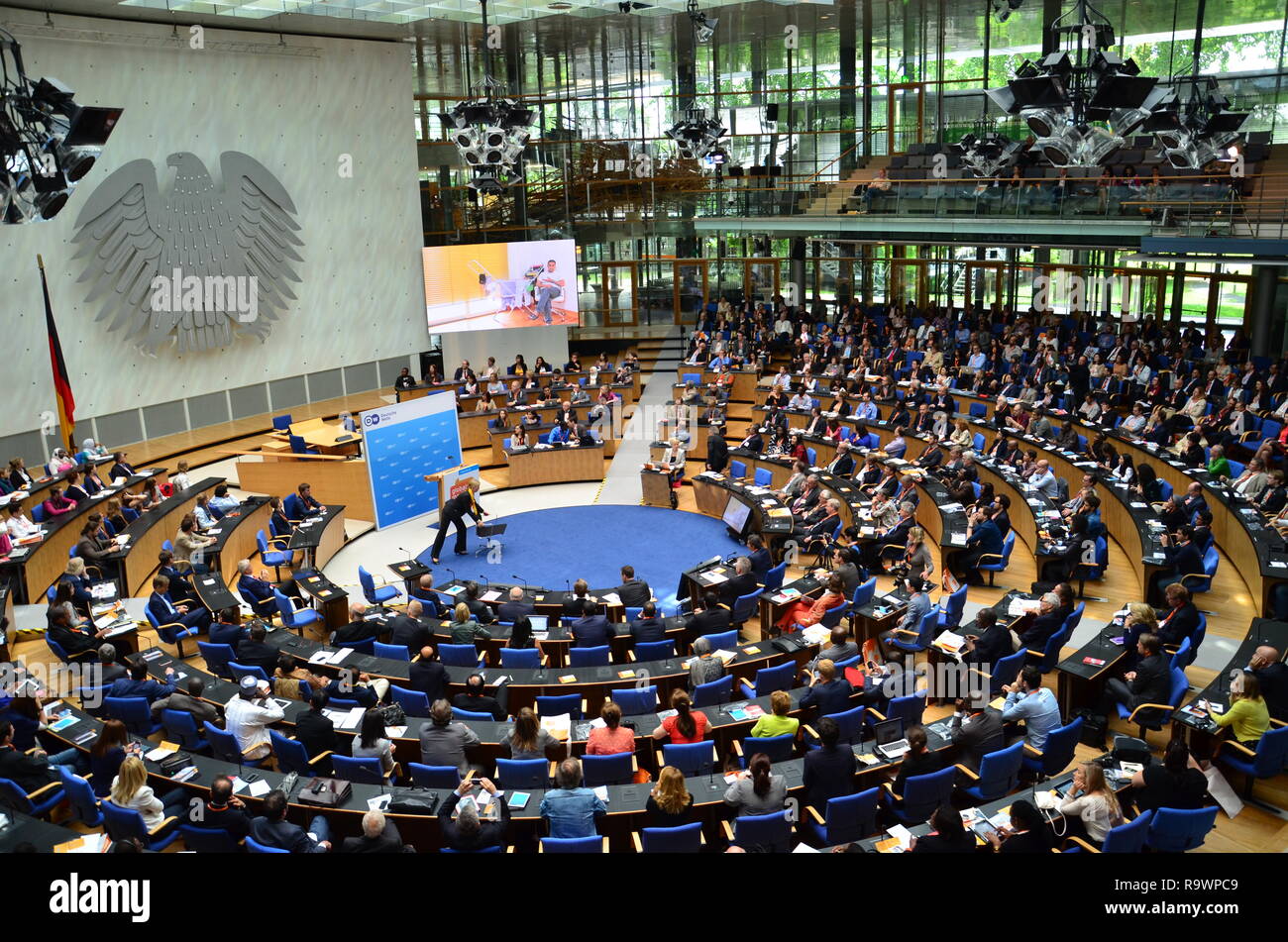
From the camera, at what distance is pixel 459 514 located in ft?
51.6

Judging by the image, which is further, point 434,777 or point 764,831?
point 434,777

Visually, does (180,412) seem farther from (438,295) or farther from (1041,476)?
(1041,476)

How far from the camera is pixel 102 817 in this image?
7.55 m

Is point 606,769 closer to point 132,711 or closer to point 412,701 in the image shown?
point 412,701

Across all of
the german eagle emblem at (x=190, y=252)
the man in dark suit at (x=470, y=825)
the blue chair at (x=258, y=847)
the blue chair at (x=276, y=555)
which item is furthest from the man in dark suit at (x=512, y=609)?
the german eagle emblem at (x=190, y=252)

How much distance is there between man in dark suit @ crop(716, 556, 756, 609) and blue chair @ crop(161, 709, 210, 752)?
5980 mm

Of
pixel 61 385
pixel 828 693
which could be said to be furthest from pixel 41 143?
pixel 828 693

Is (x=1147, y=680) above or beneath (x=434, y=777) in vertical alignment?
above

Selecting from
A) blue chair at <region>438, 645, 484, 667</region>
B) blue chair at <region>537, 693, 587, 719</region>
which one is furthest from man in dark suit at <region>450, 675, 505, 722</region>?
blue chair at <region>438, 645, 484, 667</region>

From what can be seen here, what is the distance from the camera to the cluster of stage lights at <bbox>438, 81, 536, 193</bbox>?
16.1 metres

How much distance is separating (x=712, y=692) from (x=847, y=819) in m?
2.36

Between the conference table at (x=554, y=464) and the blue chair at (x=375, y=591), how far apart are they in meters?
5.68

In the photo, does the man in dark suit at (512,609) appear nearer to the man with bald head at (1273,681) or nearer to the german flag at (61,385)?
the man with bald head at (1273,681)
